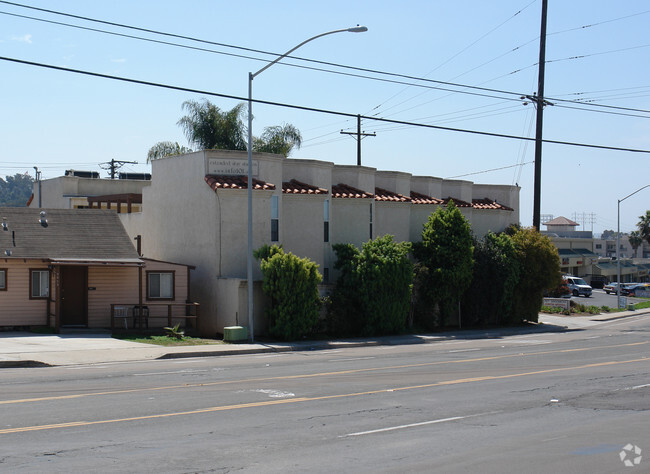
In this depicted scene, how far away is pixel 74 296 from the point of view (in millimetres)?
28250

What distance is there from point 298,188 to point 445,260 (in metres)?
7.53

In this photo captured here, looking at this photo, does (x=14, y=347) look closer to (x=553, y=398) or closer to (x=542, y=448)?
(x=553, y=398)

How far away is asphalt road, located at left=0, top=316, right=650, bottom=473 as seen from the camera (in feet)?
31.0

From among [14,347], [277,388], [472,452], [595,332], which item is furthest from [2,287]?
[595,332]

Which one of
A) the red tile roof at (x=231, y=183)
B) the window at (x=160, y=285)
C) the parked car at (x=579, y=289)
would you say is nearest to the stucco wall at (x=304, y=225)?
the red tile roof at (x=231, y=183)

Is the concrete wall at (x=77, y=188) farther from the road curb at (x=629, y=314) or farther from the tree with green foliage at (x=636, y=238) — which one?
the tree with green foliage at (x=636, y=238)

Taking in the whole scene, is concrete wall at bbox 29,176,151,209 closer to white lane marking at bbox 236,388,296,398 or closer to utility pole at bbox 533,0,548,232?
utility pole at bbox 533,0,548,232

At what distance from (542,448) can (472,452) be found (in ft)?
3.46

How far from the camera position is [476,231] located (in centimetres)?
4056

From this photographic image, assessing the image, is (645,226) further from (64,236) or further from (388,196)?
(64,236)

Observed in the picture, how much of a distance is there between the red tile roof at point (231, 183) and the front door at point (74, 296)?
578 cm

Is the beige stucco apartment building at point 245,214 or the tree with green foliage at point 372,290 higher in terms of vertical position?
the beige stucco apartment building at point 245,214

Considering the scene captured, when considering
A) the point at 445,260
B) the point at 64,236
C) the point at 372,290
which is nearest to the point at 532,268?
the point at 445,260

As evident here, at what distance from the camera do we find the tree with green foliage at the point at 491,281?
35.6m
